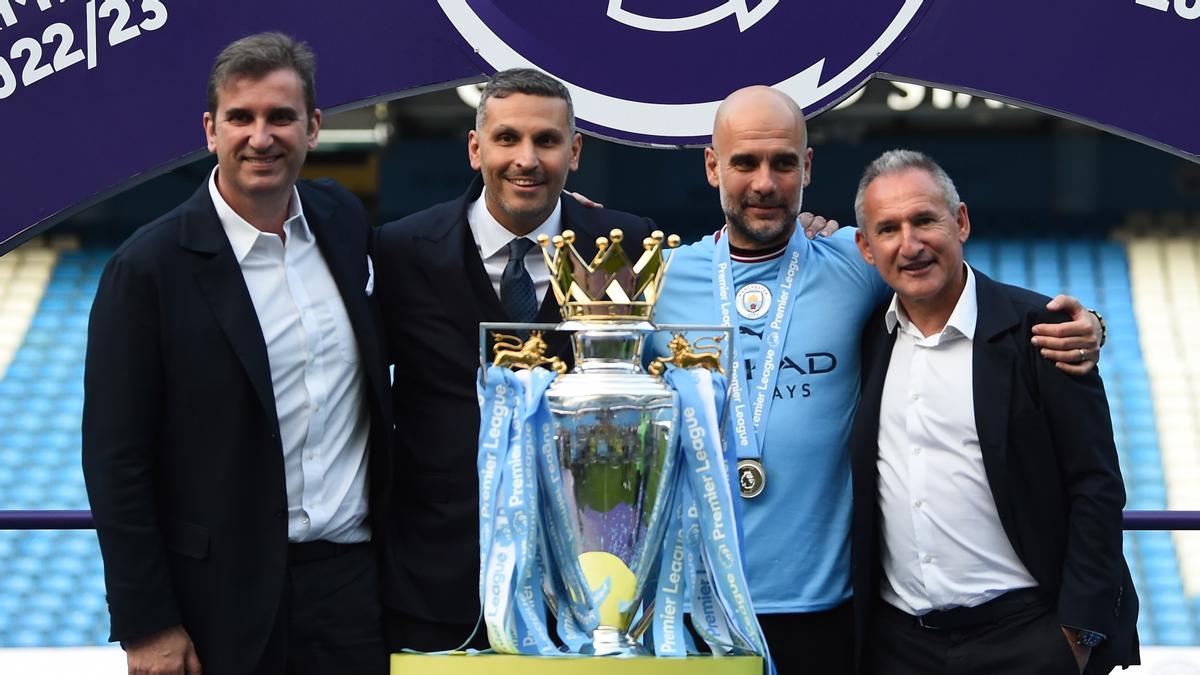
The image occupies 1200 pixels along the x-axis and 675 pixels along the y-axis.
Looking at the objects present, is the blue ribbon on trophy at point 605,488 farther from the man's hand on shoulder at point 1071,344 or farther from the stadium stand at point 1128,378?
the stadium stand at point 1128,378

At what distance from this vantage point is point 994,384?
7.84ft

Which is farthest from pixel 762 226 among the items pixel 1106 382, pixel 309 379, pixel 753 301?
pixel 1106 382

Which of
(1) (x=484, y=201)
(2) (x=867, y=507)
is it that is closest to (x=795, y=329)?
(2) (x=867, y=507)

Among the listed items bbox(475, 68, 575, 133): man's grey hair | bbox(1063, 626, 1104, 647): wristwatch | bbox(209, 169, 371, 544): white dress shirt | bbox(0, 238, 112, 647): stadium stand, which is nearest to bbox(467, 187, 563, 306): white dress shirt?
bbox(475, 68, 575, 133): man's grey hair

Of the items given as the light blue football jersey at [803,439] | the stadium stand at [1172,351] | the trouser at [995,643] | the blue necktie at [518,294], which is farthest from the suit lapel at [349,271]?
the stadium stand at [1172,351]

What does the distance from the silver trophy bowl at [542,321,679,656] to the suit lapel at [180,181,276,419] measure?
21.4 inches

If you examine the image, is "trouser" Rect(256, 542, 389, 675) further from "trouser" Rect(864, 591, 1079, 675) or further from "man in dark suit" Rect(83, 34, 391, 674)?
"trouser" Rect(864, 591, 1079, 675)

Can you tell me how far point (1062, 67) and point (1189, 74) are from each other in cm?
24

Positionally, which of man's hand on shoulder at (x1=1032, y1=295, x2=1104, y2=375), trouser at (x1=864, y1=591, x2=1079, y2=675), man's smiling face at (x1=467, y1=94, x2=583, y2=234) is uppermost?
man's smiling face at (x1=467, y1=94, x2=583, y2=234)

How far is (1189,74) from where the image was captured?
312cm

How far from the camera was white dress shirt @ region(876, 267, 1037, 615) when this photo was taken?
2.39 m

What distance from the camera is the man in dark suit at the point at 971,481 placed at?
2.37m

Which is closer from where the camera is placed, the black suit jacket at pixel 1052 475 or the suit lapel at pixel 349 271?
the black suit jacket at pixel 1052 475

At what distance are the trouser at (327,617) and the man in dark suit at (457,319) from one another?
0.05 m
